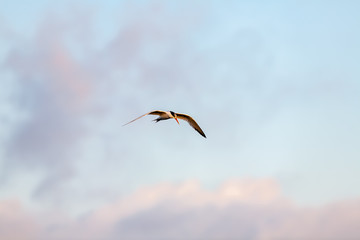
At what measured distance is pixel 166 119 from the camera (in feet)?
351

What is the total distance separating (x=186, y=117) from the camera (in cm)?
11231

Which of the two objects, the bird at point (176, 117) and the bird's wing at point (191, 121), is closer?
the bird at point (176, 117)

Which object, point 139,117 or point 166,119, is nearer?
point 139,117

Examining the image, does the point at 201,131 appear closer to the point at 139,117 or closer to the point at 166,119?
the point at 166,119

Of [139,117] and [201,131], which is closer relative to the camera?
[139,117]

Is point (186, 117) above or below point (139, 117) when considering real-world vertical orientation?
above

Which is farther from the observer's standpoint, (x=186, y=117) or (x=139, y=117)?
(x=186, y=117)

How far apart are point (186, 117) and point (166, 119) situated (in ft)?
19.9

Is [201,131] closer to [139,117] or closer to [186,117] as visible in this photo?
[186,117]

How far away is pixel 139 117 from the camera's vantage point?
96.5 metres

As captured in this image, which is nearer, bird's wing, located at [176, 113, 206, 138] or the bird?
the bird

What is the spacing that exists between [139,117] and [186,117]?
17096mm

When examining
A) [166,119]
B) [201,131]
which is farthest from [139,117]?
[201,131]

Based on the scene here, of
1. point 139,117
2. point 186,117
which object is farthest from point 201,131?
point 139,117
